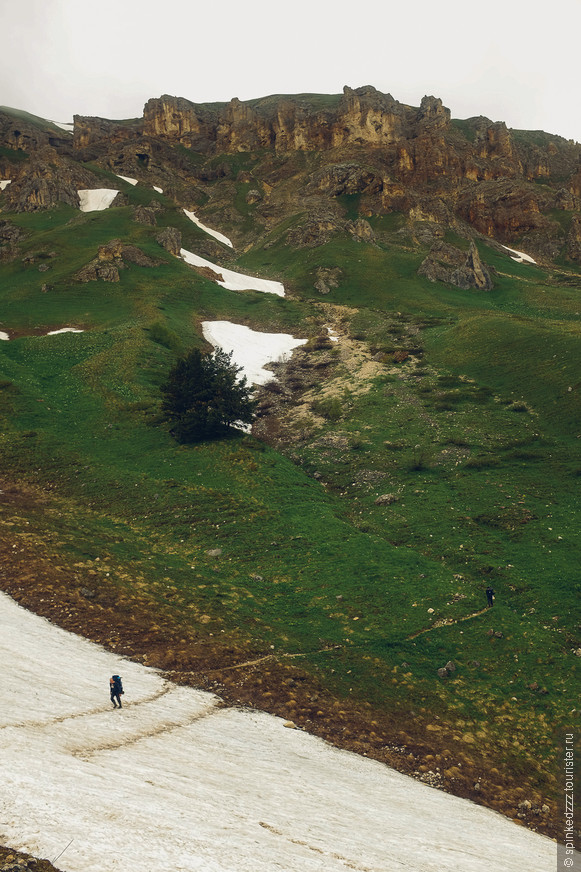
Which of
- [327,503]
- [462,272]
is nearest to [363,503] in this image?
[327,503]

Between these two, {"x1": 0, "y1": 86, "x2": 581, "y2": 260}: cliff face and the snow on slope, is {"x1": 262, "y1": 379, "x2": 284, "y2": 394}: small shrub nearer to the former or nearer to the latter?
the snow on slope

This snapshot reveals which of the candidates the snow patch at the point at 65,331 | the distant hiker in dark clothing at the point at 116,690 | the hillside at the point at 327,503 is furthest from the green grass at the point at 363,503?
the distant hiker in dark clothing at the point at 116,690

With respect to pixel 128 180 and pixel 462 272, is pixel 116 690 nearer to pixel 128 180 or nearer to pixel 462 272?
pixel 462 272

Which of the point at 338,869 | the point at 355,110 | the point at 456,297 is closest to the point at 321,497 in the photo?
the point at 338,869

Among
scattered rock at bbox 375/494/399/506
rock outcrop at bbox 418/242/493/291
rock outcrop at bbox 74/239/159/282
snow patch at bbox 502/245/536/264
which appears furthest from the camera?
snow patch at bbox 502/245/536/264

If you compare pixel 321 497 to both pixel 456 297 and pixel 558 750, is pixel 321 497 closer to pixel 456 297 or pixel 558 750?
pixel 558 750

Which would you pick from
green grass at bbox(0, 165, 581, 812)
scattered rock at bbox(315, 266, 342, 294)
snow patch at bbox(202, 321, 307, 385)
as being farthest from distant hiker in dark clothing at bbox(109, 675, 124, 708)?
scattered rock at bbox(315, 266, 342, 294)
